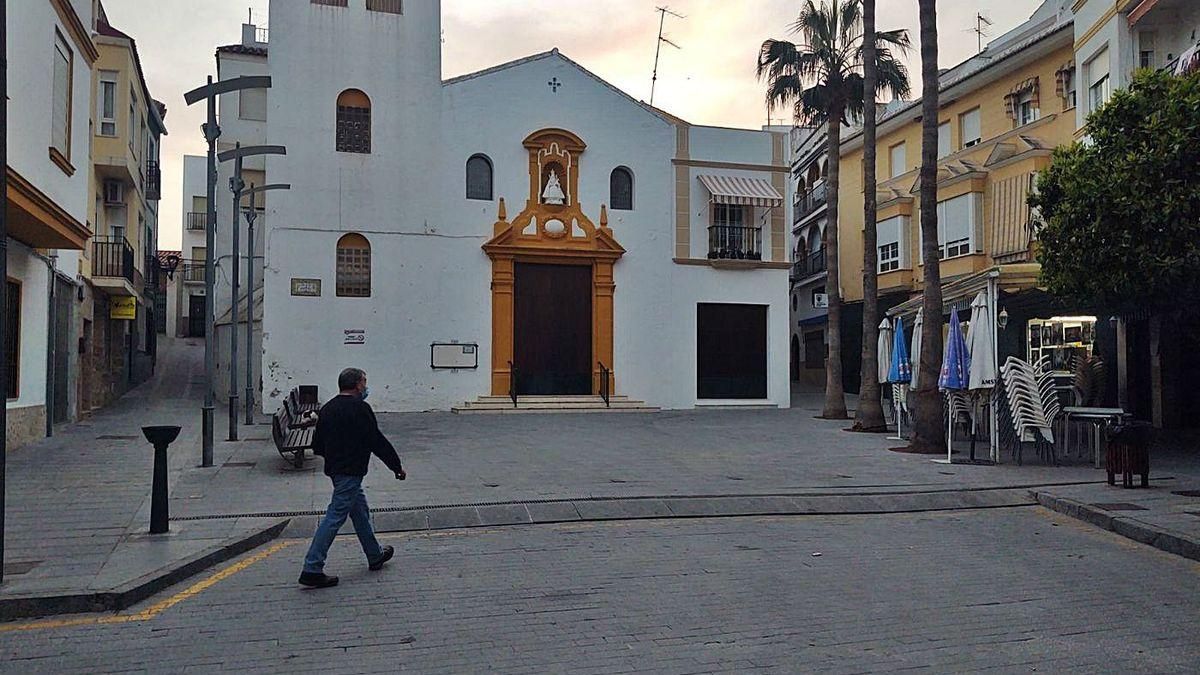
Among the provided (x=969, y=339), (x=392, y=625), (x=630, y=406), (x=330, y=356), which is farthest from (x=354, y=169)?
(x=392, y=625)

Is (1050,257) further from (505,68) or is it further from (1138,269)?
(505,68)

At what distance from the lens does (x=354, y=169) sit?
78.9 feet

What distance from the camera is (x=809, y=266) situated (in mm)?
41125

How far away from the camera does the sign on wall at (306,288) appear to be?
23469mm

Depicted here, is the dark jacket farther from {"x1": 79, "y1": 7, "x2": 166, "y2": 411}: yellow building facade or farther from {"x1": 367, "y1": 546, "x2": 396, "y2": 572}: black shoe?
{"x1": 79, "y1": 7, "x2": 166, "y2": 411}: yellow building facade

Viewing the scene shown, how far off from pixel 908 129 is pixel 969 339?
20416mm

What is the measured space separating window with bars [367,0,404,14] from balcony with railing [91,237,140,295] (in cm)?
892

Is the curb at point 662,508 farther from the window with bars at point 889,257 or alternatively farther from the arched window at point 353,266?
the window with bars at point 889,257

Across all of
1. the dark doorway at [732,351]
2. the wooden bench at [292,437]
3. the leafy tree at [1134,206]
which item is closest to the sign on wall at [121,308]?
the dark doorway at [732,351]

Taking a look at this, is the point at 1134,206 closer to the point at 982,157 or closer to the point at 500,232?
the point at 500,232

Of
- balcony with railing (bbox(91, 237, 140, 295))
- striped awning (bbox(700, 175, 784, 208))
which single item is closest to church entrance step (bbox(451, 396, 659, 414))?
striped awning (bbox(700, 175, 784, 208))

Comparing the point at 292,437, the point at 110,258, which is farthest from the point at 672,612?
the point at 110,258

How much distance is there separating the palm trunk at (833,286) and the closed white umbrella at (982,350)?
8.27 meters

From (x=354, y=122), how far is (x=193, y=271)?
119ft
